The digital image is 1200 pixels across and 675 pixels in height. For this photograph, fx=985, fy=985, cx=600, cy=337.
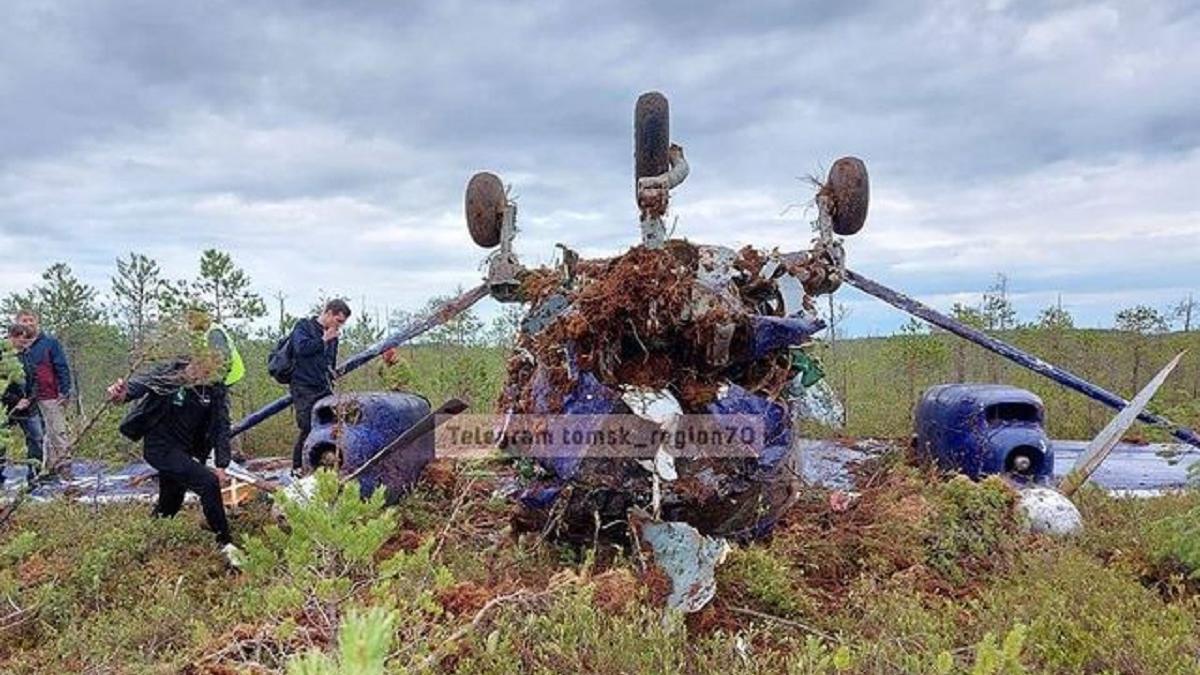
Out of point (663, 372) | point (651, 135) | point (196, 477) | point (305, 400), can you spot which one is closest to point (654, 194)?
point (651, 135)

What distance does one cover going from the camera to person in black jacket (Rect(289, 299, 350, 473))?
8156 millimetres

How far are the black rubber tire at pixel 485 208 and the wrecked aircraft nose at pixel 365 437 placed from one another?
1.44 metres

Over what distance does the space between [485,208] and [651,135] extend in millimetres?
2341

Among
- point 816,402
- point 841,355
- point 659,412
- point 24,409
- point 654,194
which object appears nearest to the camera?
point 659,412

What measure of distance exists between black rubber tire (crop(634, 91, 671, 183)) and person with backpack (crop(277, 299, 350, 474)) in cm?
394

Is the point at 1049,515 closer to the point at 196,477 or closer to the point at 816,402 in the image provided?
the point at 816,402

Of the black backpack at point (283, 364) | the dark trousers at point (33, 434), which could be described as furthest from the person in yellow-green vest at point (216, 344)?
the dark trousers at point (33, 434)

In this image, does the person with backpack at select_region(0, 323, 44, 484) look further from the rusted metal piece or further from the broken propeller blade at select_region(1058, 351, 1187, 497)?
the broken propeller blade at select_region(1058, 351, 1187, 497)

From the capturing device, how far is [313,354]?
8.18 m

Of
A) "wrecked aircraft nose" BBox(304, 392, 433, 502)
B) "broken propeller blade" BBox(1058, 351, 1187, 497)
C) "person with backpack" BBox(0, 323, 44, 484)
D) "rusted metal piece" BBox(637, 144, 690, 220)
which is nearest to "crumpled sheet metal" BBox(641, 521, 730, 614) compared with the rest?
"rusted metal piece" BBox(637, 144, 690, 220)

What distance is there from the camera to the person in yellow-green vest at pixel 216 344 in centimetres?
551

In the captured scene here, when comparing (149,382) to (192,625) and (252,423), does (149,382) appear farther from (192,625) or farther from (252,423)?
(252,423)

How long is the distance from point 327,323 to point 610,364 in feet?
13.5

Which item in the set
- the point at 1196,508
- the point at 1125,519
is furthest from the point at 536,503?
the point at 1125,519
